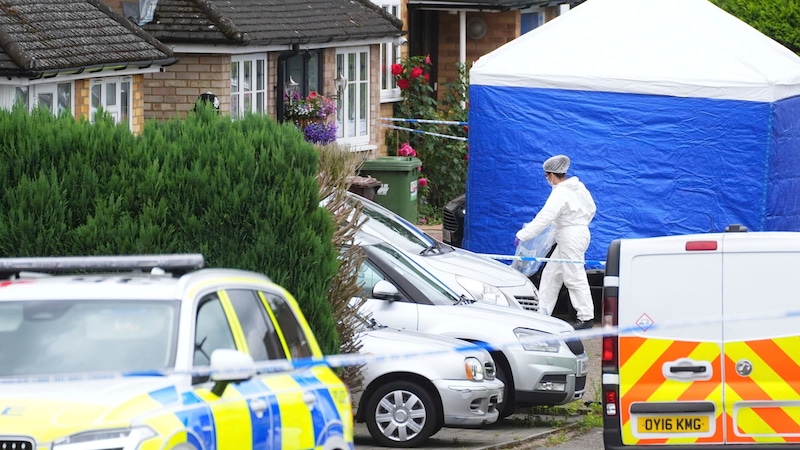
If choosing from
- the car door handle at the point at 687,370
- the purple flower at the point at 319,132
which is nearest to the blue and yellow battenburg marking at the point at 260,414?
the car door handle at the point at 687,370

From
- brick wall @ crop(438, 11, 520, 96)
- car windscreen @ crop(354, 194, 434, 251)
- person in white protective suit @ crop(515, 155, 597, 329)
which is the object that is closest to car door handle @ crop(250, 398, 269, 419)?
car windscreen @ crop(354, 194, 434, 251)

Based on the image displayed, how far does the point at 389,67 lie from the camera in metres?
26.5

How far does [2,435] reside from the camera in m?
5.52

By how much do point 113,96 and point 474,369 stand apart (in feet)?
27.7

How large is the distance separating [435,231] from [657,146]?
610cm

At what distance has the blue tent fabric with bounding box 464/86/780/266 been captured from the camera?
59.0 ft

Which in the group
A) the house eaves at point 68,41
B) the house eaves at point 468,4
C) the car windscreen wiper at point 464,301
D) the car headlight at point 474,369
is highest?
the house eaves at point 468,4

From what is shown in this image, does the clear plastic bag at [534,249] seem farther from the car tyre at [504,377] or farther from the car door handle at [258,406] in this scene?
the car door handle at [258,406]

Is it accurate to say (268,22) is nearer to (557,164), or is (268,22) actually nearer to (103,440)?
(557,164)

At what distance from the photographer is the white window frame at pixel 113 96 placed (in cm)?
1719

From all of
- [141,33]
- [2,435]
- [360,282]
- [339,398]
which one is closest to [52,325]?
[2,435]

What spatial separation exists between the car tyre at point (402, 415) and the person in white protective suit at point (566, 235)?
5316 mm

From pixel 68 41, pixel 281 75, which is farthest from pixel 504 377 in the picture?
pixel 281 75

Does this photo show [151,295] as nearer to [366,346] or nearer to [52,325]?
[52,325]
